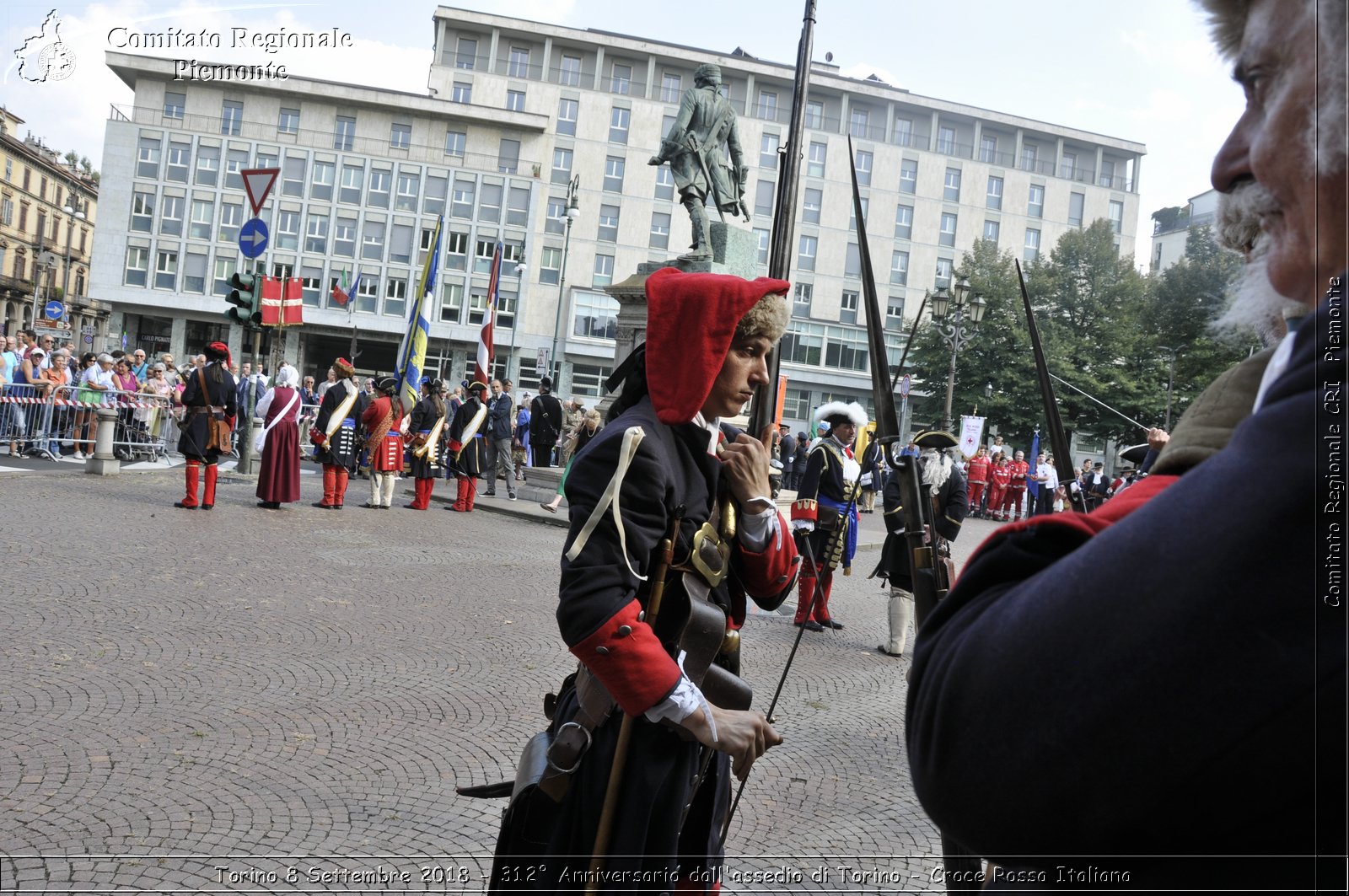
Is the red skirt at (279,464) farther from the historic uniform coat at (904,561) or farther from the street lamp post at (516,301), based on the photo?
the street lamp post at (516,301)

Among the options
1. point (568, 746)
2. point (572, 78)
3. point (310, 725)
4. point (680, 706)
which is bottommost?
point (310, 725)

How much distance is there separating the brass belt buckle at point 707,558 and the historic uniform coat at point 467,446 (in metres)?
13.7

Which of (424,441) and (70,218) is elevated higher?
(70,218)

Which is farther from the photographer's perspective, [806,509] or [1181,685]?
[806,509]

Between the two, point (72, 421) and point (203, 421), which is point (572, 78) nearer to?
point (72, 421)

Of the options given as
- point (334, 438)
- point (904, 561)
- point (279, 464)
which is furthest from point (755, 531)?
point (334, 438)

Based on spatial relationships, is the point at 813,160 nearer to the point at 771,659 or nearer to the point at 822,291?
the point at 822,291

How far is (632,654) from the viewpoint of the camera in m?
1.95

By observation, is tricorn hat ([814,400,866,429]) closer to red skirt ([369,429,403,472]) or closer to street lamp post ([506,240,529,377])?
red skirt ([369,429,403,472])

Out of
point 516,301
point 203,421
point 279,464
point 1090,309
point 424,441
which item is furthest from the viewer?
point 516,301

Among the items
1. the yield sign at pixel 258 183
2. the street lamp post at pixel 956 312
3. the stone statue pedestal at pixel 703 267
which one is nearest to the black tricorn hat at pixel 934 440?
the stone statue pedestal at pixel 703 267

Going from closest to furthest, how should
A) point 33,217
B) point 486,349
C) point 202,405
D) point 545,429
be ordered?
point 202,405, point 486,349, point 545,429, point 33,217

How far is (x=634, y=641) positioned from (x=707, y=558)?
0.29 m

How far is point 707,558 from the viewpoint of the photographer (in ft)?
7.12
